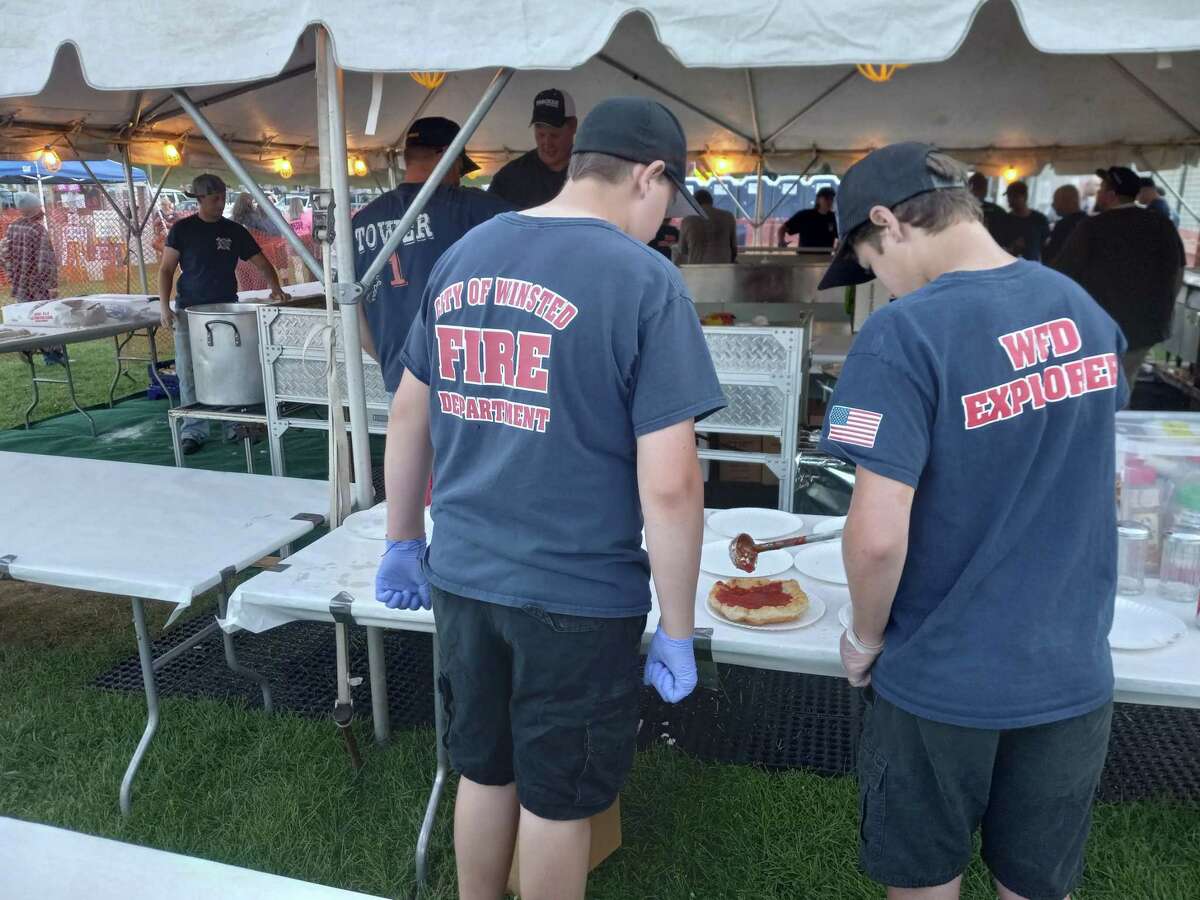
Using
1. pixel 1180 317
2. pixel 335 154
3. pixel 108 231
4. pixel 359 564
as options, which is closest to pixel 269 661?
pixel 359 564

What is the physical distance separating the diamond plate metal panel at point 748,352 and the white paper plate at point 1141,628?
207cm

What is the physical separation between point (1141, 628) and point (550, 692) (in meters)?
1.29

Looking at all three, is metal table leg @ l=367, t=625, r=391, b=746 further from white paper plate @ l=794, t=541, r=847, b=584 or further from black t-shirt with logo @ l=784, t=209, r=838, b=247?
black t-shirt with logo @ l=784, t=209, r=838, b=247

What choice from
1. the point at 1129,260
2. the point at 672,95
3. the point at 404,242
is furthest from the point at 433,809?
the point at 672,95

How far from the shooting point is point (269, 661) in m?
3.63

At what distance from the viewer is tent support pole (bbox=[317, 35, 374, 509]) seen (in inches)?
108

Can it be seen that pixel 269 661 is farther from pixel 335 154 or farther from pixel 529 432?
pixel 529 432

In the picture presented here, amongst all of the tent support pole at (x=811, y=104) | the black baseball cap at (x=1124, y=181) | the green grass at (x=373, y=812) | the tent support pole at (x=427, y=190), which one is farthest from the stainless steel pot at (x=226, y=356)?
the black baseball cap at (x=1124, y=181)

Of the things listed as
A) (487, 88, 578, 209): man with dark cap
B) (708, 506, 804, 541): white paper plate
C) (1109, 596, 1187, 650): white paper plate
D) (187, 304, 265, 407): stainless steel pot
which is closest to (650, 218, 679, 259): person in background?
(487, 88, 578, 209): man with dark cap

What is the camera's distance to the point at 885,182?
145 cm

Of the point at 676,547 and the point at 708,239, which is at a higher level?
the point at 708,239

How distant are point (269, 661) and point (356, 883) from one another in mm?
1443

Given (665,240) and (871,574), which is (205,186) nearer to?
(665,240)

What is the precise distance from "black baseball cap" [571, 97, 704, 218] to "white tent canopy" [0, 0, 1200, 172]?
795 millimetres
